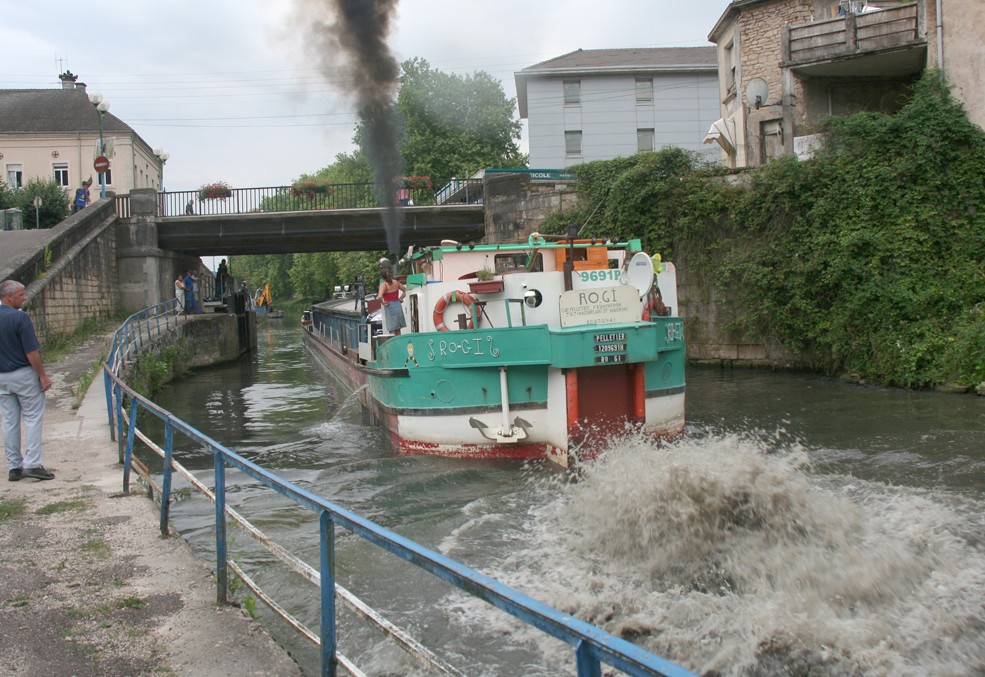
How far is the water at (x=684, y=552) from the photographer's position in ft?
15.6

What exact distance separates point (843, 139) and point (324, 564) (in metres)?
19.3

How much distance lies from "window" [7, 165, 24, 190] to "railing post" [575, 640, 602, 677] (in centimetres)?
5529

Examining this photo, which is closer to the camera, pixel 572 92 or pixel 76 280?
pixel 76 280

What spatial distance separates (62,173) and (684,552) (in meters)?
52.6

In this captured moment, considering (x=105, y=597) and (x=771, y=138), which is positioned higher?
(x=771, y=138)

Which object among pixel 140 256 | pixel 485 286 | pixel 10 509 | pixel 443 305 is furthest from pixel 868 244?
pixel 140 256

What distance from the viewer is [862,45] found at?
72.5 ft

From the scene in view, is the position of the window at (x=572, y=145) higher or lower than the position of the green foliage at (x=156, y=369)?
higher

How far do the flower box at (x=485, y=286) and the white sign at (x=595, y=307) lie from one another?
1046 mm

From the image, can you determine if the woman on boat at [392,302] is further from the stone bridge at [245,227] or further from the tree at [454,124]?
the tree at [454,124]

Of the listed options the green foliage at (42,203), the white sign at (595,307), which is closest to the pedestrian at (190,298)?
the green foliage at (42,203)

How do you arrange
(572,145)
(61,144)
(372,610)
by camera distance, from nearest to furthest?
(372,610) → (572,145) → (61,144)

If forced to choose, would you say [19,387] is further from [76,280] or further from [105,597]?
[76,280]

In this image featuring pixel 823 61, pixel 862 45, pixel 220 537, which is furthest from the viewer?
pixel 823 61
